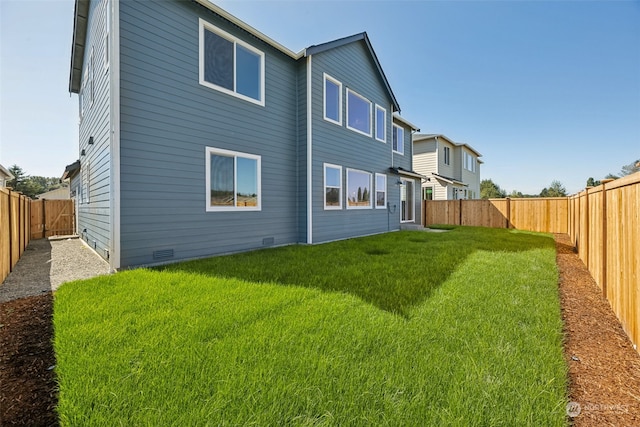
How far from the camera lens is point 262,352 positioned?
2318 millimetres

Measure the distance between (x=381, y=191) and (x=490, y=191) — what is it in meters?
50.3

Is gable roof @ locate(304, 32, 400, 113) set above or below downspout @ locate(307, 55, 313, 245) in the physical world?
above

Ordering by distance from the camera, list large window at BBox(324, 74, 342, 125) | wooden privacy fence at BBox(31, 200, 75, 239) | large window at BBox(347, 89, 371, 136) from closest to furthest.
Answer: large window at BBox(324, 74, 342, 125)
large window at BBox(347, 89, 371, 136)
wooden privacy fence at BBox(31, 200, 75, 239)

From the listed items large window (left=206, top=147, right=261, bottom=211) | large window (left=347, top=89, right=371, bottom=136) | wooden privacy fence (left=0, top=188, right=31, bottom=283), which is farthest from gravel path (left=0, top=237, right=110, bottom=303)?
large window (left=347, top=89, right=371, bottom=136)

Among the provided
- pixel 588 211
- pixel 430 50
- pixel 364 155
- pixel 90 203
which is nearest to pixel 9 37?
pixel 90 203

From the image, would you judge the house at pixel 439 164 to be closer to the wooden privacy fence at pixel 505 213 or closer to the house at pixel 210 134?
the wooden privacy fence at pixel 505 213

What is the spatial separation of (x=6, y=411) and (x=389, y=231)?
12.3 meters

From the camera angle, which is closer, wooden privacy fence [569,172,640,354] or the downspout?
wooden privacy fence [569,172,640,354]

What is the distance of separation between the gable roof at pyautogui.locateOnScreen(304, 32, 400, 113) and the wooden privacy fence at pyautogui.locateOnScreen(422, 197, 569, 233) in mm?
7340

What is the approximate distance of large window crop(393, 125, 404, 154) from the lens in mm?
14602

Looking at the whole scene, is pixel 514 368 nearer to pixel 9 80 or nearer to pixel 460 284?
pixel 460 284

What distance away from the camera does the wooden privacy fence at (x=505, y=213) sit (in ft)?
43.4

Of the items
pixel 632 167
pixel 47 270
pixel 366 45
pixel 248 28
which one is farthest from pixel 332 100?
pixel 632 167

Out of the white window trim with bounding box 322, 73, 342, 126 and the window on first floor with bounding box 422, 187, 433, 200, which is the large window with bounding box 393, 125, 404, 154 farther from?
the window on first floor with bounding box 422, 187, 433, 200
